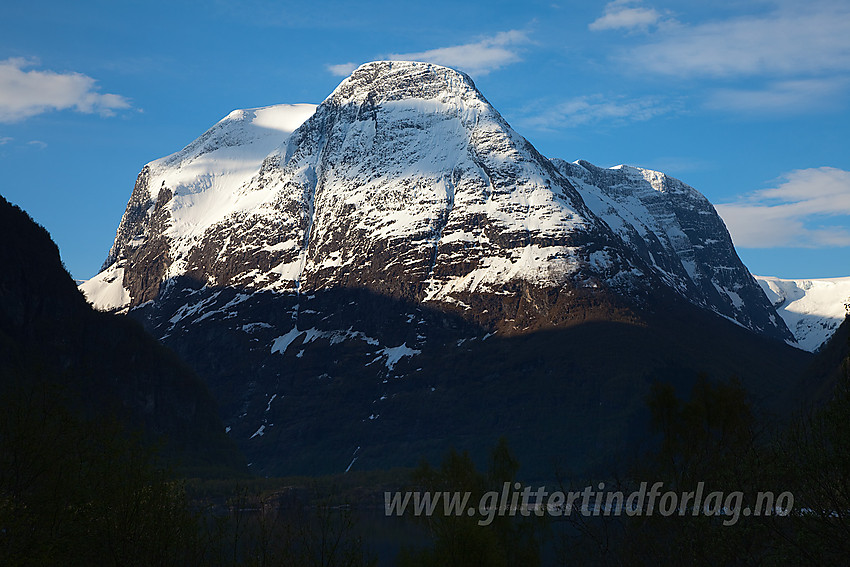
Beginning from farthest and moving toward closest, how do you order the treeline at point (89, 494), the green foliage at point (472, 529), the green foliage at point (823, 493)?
the green foliage at point (472, 529) → the treeline at point (89, 494) → the green foliage at point (823, 493)

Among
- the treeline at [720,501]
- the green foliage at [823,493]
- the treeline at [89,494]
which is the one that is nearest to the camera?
the green foliage at [823,493]

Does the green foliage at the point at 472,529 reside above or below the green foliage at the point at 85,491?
below

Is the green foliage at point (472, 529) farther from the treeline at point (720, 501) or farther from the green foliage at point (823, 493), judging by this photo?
the green foliage at point (823, 493)

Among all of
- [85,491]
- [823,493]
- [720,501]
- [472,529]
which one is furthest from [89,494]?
[823,493]

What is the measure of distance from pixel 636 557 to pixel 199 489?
148 metres

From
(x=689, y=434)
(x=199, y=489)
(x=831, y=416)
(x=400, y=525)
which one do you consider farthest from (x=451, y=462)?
(x=199, y=489)

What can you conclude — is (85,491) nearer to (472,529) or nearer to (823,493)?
(472,529)

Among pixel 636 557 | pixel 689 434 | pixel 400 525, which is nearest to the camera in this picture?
pixel 636 557

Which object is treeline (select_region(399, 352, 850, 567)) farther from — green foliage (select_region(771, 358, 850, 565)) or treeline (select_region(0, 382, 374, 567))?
treeline (select_region(0, 382, 374, 567))

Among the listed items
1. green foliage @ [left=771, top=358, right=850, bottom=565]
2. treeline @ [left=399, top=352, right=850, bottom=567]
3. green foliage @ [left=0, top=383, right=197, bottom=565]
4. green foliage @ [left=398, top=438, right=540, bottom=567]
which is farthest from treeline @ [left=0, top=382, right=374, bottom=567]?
green foliage @ [left=771, top=358, right=850, bottom=565]

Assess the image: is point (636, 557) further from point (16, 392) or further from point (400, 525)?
point (400, 525)

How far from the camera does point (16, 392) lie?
49.2 m

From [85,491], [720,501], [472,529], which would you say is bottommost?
[472,529]

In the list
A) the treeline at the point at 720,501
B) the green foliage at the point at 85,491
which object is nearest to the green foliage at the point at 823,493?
the treeline at the point at 720,501
